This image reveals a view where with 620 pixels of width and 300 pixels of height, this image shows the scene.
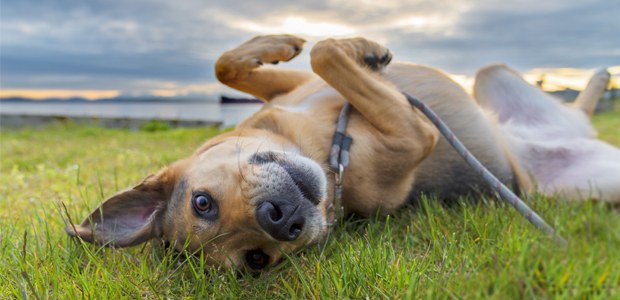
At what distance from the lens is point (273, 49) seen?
3.25 metres

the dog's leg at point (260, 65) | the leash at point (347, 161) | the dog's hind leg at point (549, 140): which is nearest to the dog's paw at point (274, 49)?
the dog's leg at point (260, 65)

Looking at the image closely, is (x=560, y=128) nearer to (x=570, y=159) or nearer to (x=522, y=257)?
(x=570, y=159)

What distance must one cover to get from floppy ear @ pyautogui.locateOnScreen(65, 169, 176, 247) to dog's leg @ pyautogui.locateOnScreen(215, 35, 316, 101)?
117 centimetres

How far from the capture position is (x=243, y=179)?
211 cm

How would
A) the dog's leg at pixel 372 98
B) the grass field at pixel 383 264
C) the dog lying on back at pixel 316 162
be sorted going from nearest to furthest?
the grass field at pixel 383 264
the dog lying on back at pixel 316 162
the dog's leg at pixel 372 98

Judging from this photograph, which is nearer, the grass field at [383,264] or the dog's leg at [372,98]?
the grass field at [383,264]

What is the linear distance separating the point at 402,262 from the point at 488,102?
3602 millimetres

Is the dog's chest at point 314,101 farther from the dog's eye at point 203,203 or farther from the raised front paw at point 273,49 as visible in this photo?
the dog's eye at point 203,203

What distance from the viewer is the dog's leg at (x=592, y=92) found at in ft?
15.8

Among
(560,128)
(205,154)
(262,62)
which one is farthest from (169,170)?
(560,128)

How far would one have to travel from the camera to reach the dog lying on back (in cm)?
214

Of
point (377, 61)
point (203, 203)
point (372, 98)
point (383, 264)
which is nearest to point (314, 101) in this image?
point (372, 98)

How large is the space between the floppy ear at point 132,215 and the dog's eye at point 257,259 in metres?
0.72

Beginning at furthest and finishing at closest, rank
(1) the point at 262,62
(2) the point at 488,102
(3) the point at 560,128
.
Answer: (2) the point at 488,102
(3) the point at 560,128
(1) the point at 262,62
